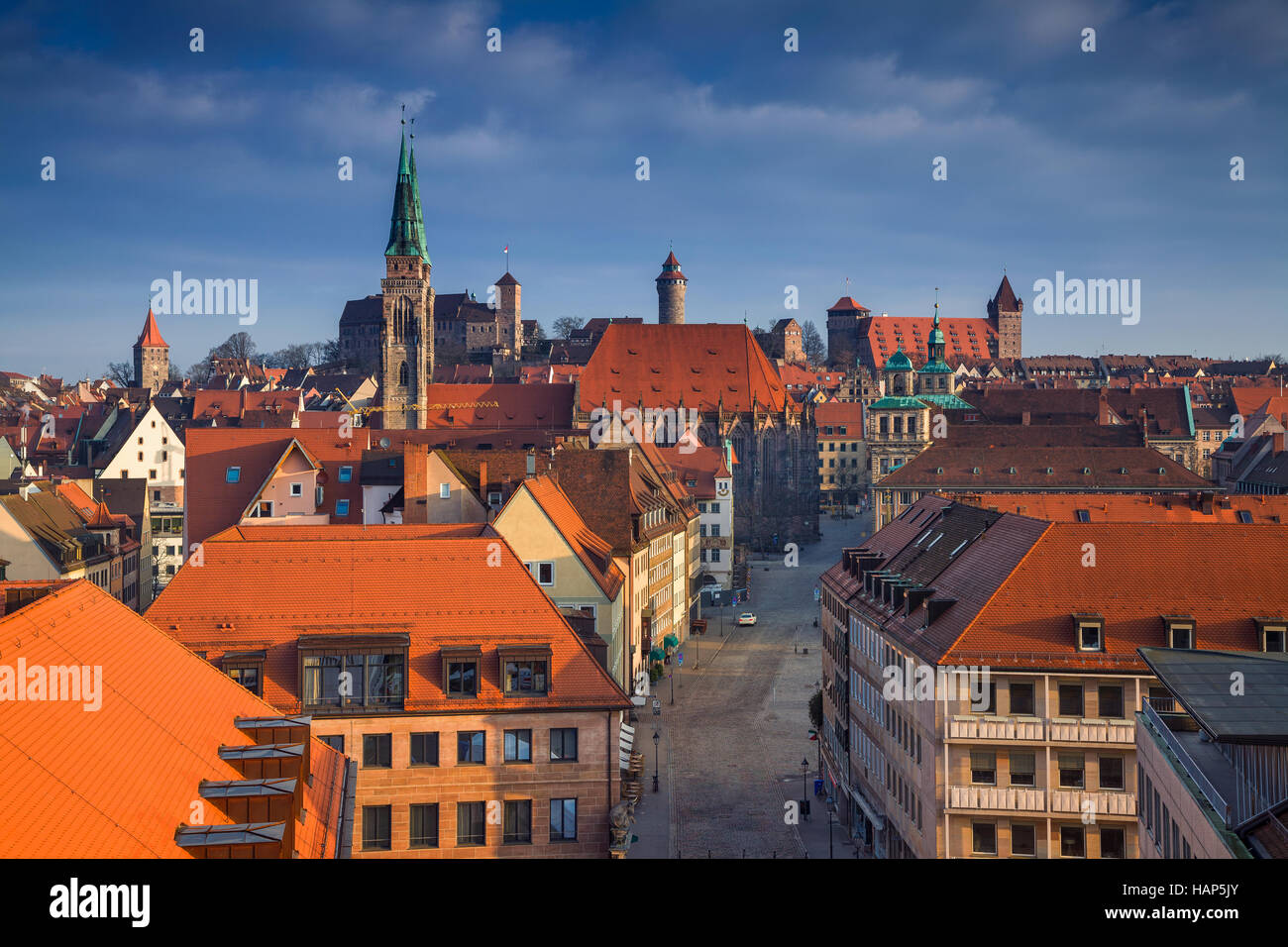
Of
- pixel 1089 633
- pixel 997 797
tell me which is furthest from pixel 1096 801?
pixel 1089 633

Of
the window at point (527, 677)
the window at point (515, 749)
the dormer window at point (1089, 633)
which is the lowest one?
the window at point (515, 749)

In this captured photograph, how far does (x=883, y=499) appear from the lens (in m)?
92.1

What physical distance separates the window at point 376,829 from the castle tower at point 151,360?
14232cm

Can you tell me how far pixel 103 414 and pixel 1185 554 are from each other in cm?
10830

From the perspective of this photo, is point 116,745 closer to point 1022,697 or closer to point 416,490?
point 1022,697

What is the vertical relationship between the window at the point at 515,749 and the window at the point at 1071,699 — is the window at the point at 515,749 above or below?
below

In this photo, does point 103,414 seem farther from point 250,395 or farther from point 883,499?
point 883,499

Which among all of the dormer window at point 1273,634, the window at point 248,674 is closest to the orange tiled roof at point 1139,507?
the dormer window at point 1273,634

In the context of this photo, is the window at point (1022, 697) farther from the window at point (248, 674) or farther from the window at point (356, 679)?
the window at point (248, 674)

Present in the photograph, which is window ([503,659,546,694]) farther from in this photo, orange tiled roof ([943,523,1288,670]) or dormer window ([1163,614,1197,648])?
dormer window ([1163,614,1197,648])

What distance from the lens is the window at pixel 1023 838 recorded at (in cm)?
2825

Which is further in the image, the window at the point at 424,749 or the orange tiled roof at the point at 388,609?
the orange tiled roof at the point at 388,609

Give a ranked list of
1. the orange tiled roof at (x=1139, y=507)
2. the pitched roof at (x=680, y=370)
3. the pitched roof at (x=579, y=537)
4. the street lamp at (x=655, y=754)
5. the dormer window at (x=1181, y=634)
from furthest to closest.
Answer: the pitched roof at (x=680, y=370) → the orange tiled roof at (x=1139, y=507) → the pitched roof at (x=579, y=537) → the street lamp at (x=655, y=754) → the dormer window at (x=1181, y=634)
